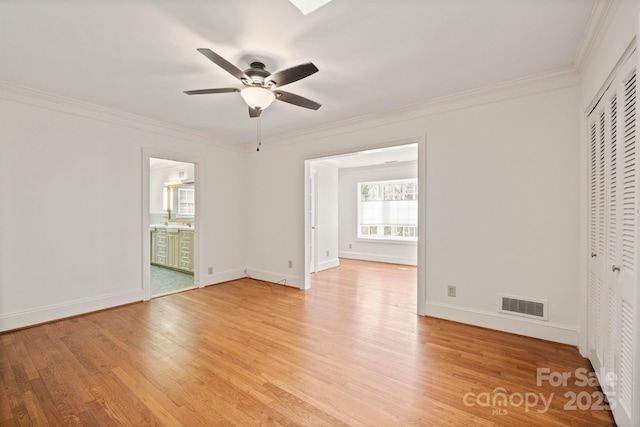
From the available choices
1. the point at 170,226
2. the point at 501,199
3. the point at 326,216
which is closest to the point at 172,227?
the point at 170,226

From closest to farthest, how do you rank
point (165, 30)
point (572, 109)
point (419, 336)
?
point (165, 30) < point (572, 109) < point (419, 336)

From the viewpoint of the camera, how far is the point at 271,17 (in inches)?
72.7

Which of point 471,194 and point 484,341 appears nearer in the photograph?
point 484,341

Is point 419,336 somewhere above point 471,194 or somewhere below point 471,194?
below

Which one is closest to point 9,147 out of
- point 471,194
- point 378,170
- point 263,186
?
point 263,186

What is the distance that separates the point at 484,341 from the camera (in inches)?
104

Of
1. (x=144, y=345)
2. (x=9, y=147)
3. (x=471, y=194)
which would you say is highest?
(x=9, y=147)

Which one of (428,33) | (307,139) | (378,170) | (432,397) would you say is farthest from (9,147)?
(378,170)

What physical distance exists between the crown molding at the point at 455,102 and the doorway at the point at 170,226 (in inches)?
89.7

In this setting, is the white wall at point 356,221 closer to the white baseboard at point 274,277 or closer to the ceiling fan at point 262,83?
the white baseboard at point 274,277

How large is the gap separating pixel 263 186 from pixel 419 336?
3537 millimetres

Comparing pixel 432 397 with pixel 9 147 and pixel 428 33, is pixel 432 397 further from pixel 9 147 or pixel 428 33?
pixel 9 147

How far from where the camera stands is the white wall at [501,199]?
8.48 feet

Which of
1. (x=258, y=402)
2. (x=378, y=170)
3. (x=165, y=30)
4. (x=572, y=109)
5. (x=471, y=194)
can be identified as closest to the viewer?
(x=258, y=402)
